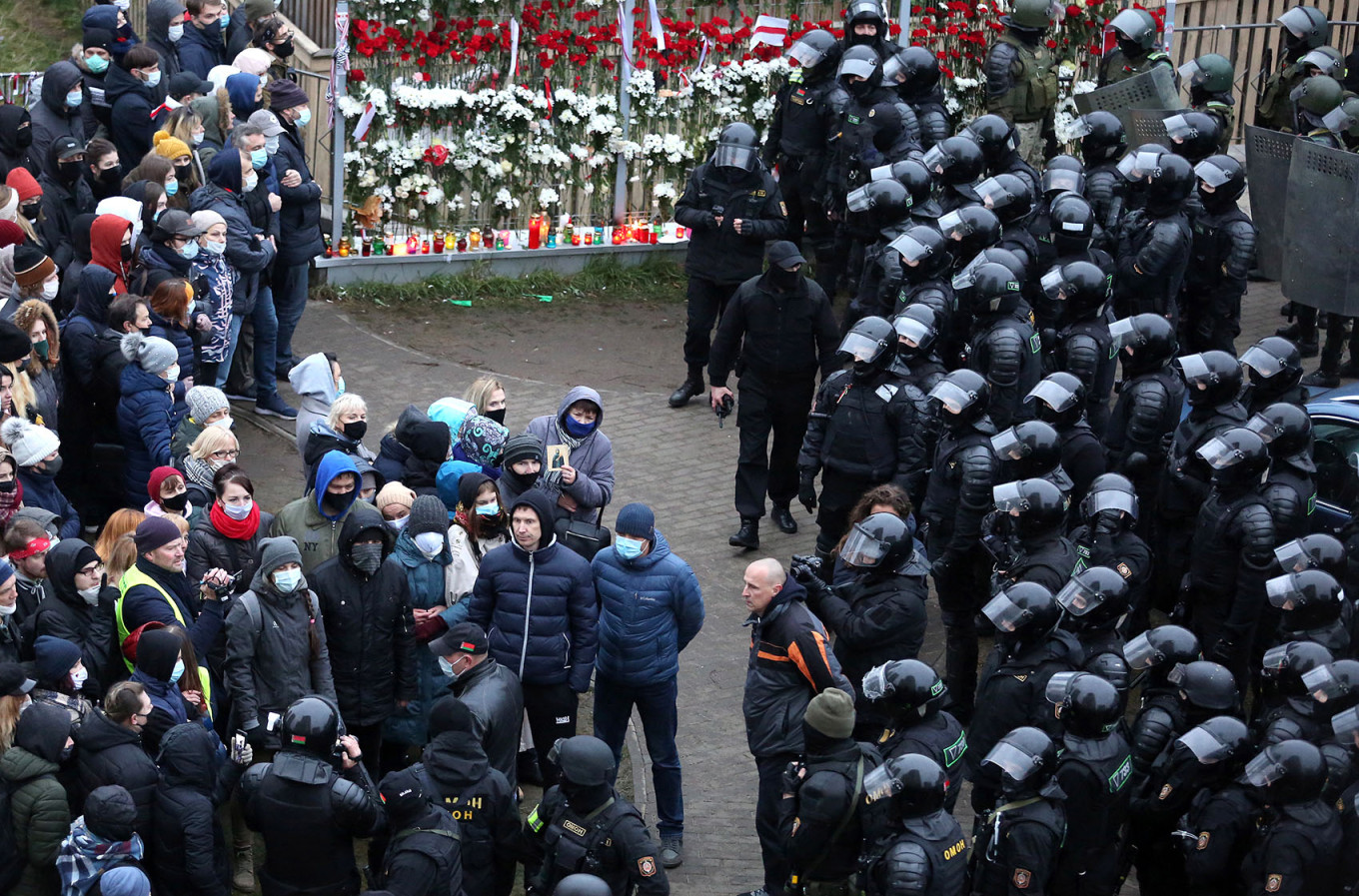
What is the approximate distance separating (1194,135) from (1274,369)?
11.2ft

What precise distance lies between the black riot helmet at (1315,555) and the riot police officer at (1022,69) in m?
7.81

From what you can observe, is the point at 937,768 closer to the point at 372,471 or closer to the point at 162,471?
the point at 372,471

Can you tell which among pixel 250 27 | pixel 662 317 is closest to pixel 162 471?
pixel 250 27

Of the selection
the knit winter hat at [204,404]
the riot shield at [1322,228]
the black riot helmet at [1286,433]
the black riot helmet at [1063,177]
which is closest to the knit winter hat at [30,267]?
the knit winter hat at [204,404]

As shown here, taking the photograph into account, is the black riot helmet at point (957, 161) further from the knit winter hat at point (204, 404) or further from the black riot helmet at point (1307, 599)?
the knit winter hat at point (204, 404)

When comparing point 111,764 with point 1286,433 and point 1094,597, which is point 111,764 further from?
point 1286,433

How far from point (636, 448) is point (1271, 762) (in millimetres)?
6723

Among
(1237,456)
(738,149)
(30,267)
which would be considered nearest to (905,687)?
(1237,456)

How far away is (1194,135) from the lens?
12.8m

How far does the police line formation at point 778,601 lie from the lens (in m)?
7.02

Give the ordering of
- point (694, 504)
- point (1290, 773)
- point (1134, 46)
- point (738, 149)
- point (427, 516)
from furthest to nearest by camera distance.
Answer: point (1134, 46) < point (738, 149) < point (694, 504) < point (427, 516) < point (1290, 773)

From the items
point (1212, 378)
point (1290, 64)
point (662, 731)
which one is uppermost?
point (1290, 64)

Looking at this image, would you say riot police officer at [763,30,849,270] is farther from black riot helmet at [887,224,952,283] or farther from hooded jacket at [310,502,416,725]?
hooded jacket at [310,502,416,725]

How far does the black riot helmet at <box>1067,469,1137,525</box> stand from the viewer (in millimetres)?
9055
